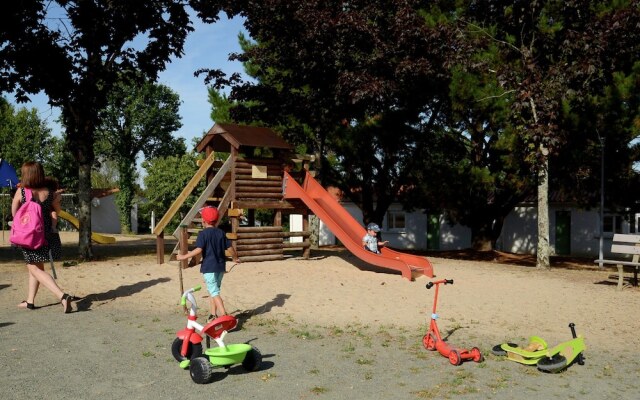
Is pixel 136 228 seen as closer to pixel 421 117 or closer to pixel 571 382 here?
pixel 421 117

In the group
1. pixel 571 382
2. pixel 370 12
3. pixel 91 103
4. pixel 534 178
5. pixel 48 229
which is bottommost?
pixel 571 382

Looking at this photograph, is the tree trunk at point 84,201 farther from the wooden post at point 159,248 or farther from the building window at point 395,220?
the building window at point 395,220

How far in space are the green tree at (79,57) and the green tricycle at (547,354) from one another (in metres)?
13.4

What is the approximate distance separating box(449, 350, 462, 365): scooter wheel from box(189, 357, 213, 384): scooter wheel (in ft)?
8.49

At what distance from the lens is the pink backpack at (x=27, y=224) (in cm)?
920

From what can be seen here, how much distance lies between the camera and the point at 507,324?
918 centimetres

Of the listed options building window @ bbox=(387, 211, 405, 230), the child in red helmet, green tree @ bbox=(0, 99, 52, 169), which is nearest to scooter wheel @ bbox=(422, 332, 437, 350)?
the child in red helmet

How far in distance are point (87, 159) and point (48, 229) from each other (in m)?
8.83

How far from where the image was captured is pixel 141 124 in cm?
6744

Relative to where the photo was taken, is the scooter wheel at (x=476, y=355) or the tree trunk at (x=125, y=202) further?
the tree trunk at (x=125, y=202)

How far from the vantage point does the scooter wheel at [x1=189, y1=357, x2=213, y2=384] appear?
19.0 feet

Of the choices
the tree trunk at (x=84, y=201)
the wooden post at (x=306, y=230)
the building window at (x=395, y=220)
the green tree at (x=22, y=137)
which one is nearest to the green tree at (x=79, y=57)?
the tree trunk at (x=84, y=201)

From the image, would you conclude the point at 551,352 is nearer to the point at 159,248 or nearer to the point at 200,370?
the point at 200,370

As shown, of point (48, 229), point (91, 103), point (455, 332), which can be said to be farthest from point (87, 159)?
point (455, 332)
